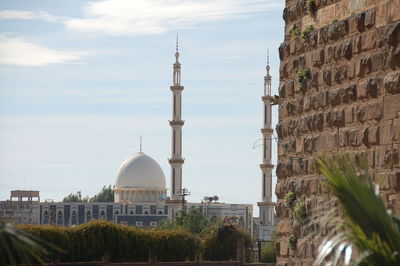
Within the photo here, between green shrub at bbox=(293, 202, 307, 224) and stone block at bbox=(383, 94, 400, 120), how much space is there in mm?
1270

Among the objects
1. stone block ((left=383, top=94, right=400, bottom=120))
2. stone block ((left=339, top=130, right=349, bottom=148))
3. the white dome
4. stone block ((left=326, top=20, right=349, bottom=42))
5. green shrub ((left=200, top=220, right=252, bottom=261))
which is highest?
the white dome

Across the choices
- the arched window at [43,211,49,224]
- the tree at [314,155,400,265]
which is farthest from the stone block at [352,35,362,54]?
the arched window at [43,211,49,224]

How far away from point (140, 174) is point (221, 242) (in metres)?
56.5

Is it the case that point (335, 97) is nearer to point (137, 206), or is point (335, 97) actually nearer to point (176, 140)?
point (176, 140)

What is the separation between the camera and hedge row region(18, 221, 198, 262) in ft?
83.9

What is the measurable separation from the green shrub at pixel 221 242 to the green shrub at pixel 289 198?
79.4 ft

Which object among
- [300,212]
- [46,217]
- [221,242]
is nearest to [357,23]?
[300,212]

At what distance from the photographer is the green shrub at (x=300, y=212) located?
7.76 meters

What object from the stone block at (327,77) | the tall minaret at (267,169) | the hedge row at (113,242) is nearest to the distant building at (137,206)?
the tall minaret at (267,169)

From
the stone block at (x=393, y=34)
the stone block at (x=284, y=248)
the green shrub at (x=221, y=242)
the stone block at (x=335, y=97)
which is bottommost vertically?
the green shrub at (x=221, y=242)

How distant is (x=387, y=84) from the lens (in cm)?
674

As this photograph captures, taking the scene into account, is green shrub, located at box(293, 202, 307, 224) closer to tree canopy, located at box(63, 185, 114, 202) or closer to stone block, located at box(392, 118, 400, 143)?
stone block, located at box(392, 118, 400, 143)

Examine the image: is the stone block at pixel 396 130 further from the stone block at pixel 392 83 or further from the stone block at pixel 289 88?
the stone block at pixel 289 88

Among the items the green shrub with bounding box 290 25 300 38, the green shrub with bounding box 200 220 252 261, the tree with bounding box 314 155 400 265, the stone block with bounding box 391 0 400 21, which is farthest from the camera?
the green shrub with bounding box 200 220 252 261
